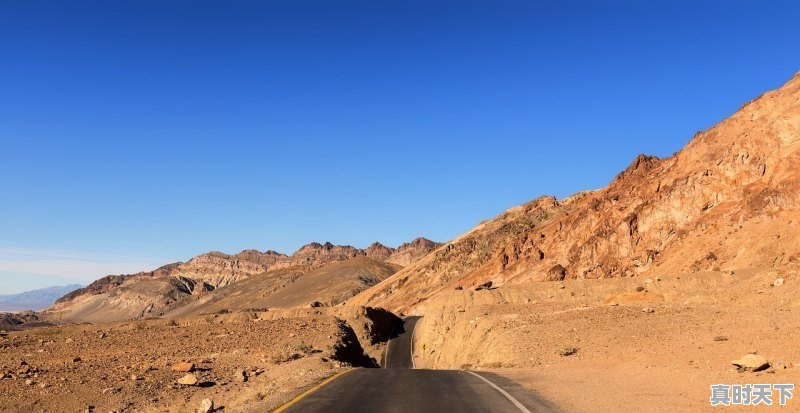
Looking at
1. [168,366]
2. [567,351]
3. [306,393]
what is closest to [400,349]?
[567,351]

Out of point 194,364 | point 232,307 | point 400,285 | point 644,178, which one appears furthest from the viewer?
point 232,307

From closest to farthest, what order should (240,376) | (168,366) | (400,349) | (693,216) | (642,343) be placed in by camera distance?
1. (240,376)
2. (642,343)
3. (168,366)
4. (400,349)
5. (693,216)

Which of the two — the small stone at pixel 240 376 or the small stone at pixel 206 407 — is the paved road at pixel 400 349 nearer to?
the small stone at pixel 240 376

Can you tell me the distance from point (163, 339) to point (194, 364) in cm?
1259

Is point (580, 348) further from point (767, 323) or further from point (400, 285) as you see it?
point (400, 285)

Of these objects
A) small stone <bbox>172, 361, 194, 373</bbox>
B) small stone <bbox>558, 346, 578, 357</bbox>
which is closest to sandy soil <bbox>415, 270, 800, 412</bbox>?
small stone <bbox>558, 346, 578, 357</bbox>

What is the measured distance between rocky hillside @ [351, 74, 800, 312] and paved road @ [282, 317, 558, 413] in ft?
131

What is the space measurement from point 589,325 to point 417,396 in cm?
1806

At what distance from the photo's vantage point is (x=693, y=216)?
214ft

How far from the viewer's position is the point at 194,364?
2300 centimetres

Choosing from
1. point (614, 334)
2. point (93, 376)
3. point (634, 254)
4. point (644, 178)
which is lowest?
point (93, 376)

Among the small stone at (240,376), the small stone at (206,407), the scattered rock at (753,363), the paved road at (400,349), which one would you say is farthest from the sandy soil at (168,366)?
the scattered rock at (753,363)

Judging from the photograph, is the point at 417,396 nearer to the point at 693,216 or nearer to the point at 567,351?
the point at 567,351

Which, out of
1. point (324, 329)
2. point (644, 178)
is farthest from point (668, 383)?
point (644, 178)
